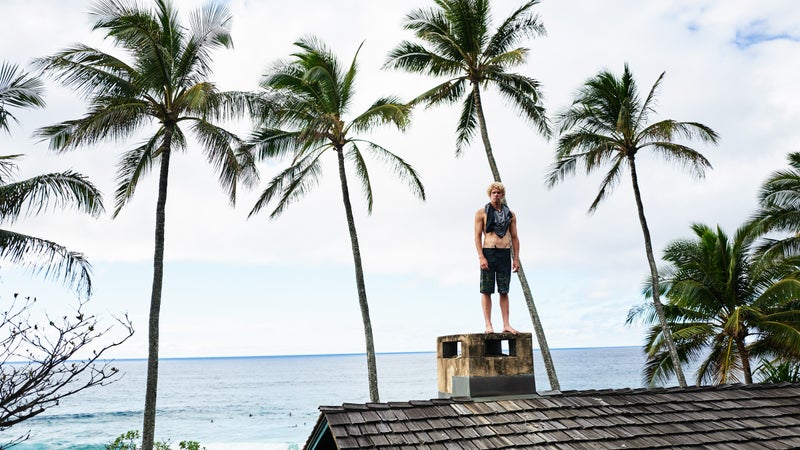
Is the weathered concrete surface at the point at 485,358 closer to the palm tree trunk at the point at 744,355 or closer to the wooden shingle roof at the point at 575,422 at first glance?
the wooden shingle roof at the point at 575,422

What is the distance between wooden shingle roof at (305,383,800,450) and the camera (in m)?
6.54

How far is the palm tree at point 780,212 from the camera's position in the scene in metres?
20.8

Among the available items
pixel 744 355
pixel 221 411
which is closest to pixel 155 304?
pixel 744 355

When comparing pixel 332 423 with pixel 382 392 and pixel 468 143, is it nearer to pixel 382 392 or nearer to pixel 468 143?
pixel 468 143

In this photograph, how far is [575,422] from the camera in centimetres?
716

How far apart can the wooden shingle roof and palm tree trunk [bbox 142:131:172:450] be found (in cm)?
796

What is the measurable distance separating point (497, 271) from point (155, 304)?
8.67 metres


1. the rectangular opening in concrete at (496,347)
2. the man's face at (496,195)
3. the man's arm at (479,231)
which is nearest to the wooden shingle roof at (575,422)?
the rectangular opening in concrete at (496,347)

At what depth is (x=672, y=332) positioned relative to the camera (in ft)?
69.4

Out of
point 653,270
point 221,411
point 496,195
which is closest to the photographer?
point 496,195

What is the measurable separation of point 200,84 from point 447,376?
30.2 feet

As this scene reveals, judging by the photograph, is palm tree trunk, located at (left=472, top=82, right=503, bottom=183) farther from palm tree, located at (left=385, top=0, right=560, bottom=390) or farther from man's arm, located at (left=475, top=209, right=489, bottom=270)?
man's arm, located at (left=475, top=209, right=489, bottom=270)

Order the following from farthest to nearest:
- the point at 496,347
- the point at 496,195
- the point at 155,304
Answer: the point at 155,304
the point at 496,195
the point at 496,347

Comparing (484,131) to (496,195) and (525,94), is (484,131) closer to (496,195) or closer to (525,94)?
(525,94)
